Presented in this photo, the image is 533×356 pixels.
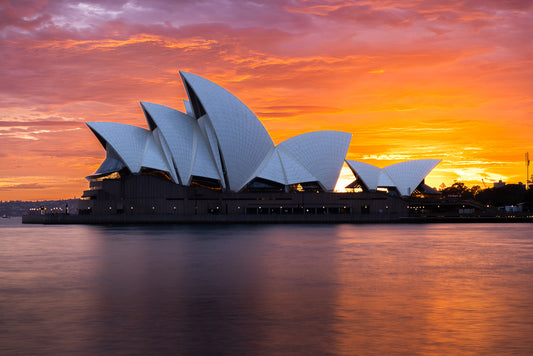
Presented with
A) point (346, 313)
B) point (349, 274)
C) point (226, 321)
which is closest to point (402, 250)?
point (349, 274)

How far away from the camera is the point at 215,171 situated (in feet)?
296

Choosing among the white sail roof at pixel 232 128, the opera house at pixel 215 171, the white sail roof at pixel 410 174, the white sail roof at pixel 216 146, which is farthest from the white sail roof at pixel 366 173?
the white sail roof at pixel 232 128

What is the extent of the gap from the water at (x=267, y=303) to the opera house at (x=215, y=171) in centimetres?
4655

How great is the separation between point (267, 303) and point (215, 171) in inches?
2753

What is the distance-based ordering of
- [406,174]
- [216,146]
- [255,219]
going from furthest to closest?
[406,174] < [255,219] < [216,146]

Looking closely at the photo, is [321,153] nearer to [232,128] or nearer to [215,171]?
[232,128]

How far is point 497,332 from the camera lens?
53.4ft

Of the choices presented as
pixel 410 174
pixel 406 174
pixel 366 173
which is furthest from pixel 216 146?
pixel 410 174

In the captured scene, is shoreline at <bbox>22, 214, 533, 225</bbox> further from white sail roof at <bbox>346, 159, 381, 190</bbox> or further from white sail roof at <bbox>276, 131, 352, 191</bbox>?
white sail roof at <bbox>346, 159, 381, 190</bbox>

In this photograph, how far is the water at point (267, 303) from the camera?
591 inches

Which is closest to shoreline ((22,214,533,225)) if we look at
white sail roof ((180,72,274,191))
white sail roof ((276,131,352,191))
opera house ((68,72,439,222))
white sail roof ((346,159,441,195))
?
opera house ((68,72,439,222))

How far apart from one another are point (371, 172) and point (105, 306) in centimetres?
8982

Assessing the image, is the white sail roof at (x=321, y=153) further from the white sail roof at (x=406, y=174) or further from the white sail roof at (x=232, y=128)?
the white sail roof at (x=406, y=174)

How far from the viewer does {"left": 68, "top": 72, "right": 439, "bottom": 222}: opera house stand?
3381 inches
